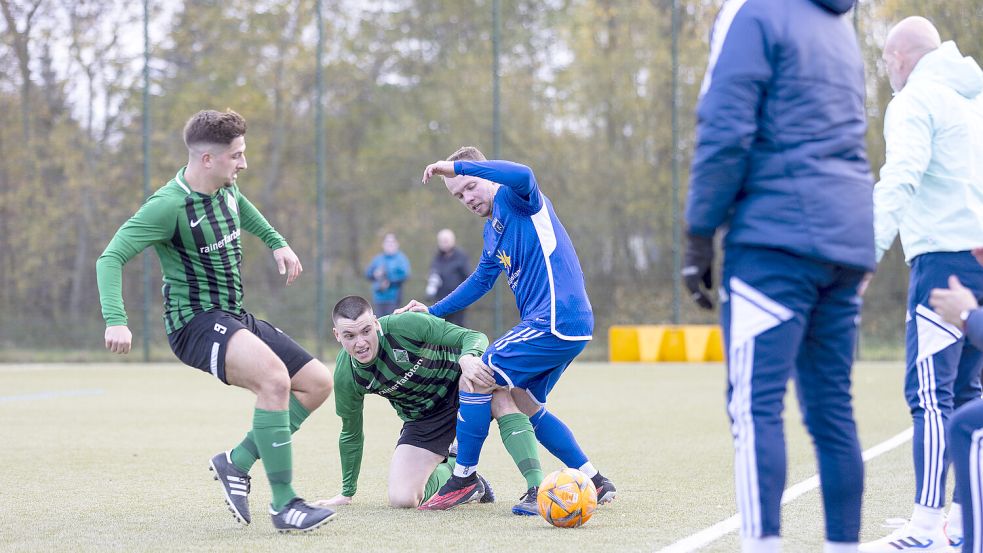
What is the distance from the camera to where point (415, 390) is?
577 centimetres

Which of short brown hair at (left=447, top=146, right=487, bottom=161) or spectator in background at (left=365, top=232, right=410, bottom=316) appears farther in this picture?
spectator in background at (left=365, top=232, right=410, bottom=316)

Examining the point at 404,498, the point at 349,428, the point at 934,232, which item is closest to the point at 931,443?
the point at 934,232

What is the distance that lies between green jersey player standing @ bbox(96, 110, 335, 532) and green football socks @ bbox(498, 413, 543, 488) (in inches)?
32.5

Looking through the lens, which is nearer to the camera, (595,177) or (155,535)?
(155,535)

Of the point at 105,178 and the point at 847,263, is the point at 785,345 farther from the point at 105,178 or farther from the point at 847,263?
the point at 105,178

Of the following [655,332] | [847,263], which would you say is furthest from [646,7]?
[847,263]

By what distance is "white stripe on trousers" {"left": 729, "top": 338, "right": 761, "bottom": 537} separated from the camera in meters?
3.21

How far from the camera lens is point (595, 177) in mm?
18219

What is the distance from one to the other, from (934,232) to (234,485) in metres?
2.88

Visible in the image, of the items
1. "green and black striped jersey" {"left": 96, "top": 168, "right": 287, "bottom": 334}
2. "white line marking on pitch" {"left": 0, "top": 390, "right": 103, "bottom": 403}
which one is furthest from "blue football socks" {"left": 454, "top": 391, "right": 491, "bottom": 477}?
"white line marking on pitch" {"left": 0, "top": 390, "right": 103, "bottom": 403}

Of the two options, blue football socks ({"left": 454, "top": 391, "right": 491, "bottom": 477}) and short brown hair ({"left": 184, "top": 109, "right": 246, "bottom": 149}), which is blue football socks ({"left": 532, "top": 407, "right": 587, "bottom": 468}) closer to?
blue football socks ({"left": 454, "top": 391, "right": 491, "bottom": 477})

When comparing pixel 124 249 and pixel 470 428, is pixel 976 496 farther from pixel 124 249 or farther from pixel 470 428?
pixel 124 249

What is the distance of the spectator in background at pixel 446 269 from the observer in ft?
52.2

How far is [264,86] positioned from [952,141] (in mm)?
15842
